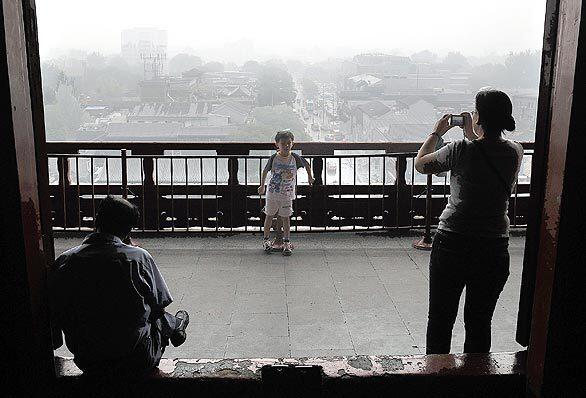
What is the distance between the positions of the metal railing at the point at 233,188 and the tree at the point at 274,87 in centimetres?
141

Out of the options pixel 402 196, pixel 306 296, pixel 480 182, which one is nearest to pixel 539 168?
pixel 480 182

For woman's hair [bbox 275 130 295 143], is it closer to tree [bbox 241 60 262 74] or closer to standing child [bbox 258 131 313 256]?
standing child [bbox 258 131 313 256]

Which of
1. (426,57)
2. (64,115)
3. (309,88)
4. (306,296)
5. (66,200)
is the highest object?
(426,57)

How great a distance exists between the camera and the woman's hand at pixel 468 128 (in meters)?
3.00

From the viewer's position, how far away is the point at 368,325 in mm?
4367

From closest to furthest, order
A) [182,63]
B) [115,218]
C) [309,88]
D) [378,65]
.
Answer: [115,218] → [378,65] → [182,63] → [309,88]

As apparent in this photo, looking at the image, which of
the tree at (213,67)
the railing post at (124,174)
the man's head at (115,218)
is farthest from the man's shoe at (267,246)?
the man's head at (115,218)

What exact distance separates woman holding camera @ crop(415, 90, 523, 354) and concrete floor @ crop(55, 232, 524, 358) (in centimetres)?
117

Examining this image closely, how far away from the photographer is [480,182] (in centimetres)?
274

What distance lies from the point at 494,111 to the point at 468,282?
0.73 meters

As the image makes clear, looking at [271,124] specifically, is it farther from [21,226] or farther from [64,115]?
[21,226]

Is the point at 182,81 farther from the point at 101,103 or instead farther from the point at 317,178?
the point at 317,178

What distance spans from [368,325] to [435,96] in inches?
159

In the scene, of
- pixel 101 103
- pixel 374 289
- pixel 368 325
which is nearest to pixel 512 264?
pixel 374 289
